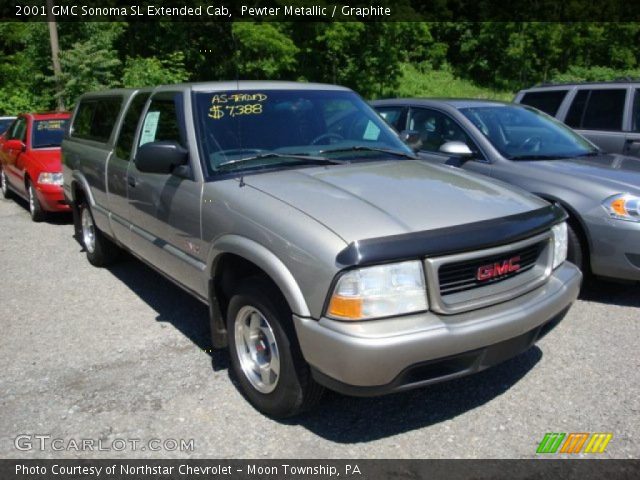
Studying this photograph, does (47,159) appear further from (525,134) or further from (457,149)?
(525,134)

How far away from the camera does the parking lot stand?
294 centimetres

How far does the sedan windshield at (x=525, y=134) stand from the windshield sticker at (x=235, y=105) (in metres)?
2.67

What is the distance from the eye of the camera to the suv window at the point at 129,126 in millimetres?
4621

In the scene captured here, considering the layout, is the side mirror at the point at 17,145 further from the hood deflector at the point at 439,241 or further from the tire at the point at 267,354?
the hood deflector at the point at 439,241

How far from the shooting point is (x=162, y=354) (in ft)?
13.1

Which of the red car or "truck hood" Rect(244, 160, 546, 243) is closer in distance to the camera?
"truck hood" Rect(244, 160, 546, 243)

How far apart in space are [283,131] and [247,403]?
1.77 metres

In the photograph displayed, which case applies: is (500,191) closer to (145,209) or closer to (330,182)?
(330,182)

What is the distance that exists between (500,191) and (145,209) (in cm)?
253

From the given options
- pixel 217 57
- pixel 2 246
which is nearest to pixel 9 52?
pixel 217 57

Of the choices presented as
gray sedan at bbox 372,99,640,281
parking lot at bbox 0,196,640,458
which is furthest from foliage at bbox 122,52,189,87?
parking lot at bbox 0,196,640,458

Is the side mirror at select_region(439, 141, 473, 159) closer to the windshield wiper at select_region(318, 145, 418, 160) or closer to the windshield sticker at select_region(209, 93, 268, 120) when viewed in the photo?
the windshield wiper at select_region(318, 145, 418, 160)

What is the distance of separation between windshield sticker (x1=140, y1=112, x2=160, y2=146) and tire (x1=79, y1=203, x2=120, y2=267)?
1.72 meters

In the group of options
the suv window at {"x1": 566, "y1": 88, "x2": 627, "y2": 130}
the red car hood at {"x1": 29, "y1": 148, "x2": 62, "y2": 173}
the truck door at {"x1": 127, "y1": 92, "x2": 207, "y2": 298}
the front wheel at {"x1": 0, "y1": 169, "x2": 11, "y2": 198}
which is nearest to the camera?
the truck door at {"x1": 127, "y1": 92, "x2": 207, "y2": 298}
